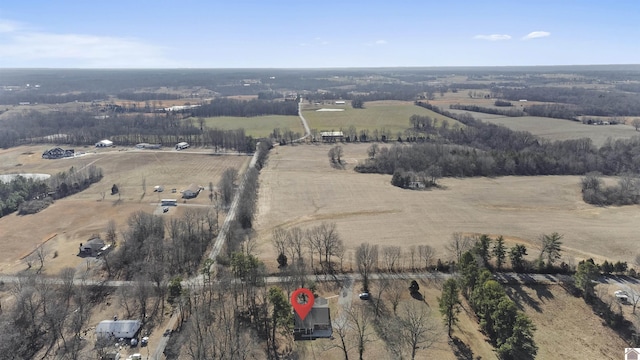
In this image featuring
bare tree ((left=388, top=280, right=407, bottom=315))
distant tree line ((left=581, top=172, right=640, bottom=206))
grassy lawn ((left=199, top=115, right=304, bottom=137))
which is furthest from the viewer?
grassy lawn ((left=199, top=115, right=304, bottom=137))

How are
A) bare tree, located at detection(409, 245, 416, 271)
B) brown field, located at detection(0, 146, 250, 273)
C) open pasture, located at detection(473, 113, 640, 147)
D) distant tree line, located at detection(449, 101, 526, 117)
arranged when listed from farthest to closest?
distant tree line, located at detection(449, 101, 526, 117) < open pasture, located at detection(473, 113, 640, 147) < brown field, located at detection(0, 146, 250, 273) < bare tree, located at detection(409, 245, 416, 271)

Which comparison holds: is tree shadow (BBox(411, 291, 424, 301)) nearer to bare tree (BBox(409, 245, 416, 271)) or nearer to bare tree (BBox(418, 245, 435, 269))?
bare tree (BBox(409, 245, 416, 271))

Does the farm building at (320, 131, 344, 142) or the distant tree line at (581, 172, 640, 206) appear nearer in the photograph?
the distant tree line at (581, 172, 640, 206)

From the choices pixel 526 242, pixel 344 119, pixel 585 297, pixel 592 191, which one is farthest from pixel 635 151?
pixel 344 119

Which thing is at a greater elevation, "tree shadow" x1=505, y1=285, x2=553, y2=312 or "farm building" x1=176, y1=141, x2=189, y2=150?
"farm building" x1=176, y1=141, x2=189, y2=150

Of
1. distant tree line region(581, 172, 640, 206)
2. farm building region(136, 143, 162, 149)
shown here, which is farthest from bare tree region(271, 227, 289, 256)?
farm building region(136, 143, 162, 149)

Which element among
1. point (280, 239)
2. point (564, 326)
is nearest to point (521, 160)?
point (564, 326)
